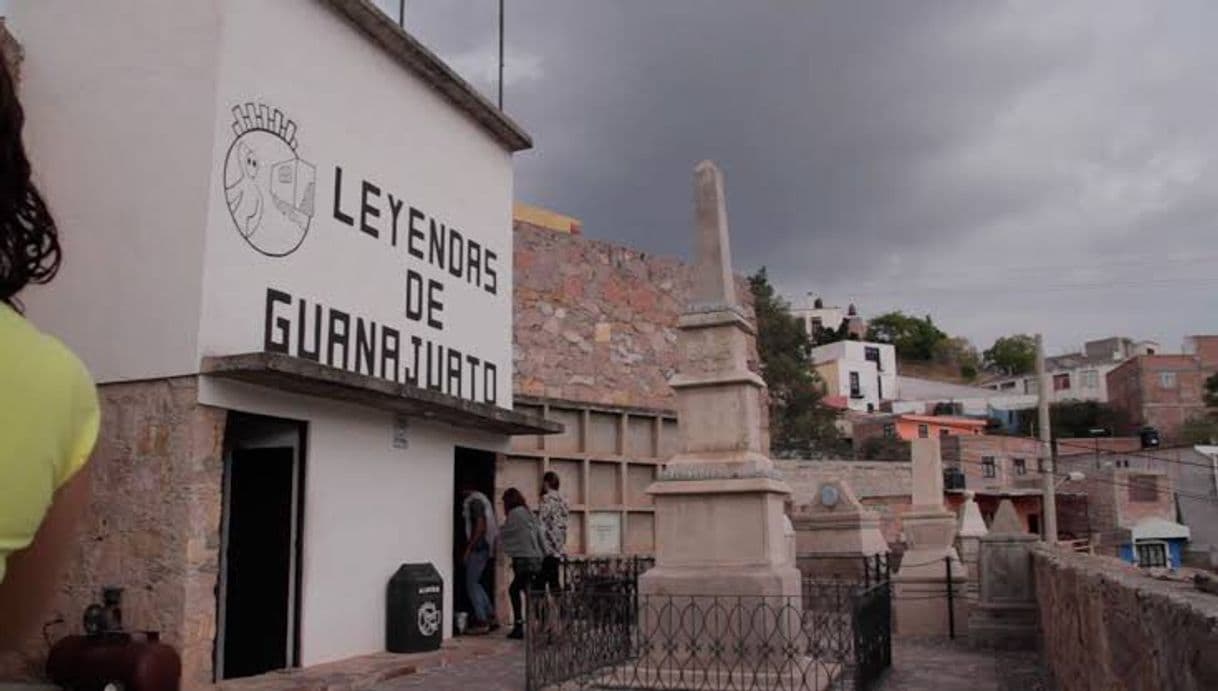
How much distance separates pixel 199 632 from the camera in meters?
7.76

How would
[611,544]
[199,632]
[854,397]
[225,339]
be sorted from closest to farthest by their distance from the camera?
[199,632] → [225,339] → [611,544] → [854,397]

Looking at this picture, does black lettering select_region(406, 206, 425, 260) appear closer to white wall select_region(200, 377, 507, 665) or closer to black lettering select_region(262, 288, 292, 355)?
white wall select_region(200, 377, 507, 665)

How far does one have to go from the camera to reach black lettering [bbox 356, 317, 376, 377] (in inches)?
388

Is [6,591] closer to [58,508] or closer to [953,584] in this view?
[58,508]

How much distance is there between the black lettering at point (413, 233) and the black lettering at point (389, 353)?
1024 mm

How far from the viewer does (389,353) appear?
34.1 ft

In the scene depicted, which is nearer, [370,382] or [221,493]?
[221,493]

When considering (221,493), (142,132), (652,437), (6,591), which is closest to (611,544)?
(652,437)

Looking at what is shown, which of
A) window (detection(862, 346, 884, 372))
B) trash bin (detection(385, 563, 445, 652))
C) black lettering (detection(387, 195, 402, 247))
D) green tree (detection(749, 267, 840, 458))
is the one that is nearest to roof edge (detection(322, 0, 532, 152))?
black lettering (detection(387, 195, 402, 247))

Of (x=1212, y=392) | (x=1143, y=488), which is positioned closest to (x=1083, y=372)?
(x=1212, y=392)

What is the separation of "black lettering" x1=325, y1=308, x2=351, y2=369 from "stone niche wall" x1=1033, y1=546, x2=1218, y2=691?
625 cm

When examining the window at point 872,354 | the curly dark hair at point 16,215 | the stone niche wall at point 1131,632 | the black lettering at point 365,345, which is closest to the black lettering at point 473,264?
the black lettering at point 365,345

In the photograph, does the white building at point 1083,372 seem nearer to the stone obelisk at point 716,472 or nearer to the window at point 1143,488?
the window at point 1143,488

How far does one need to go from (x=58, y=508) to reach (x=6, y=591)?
107 millimetres
